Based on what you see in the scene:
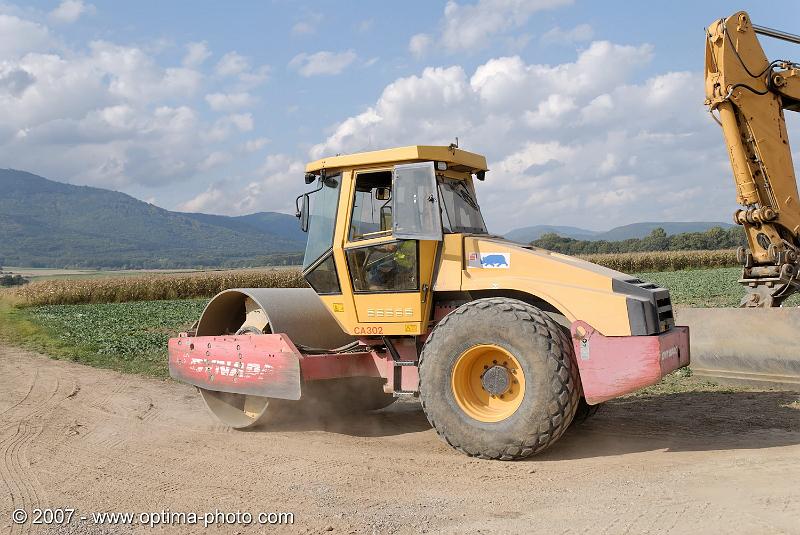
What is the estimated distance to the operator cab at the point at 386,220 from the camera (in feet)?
24.8

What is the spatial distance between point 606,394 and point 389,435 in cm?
279

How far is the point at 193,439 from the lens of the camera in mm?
8242

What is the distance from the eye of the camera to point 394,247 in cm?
761

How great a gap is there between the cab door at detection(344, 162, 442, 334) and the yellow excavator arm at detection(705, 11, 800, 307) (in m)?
4.93

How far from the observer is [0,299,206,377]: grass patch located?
14.6 m

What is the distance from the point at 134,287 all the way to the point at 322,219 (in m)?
32.9

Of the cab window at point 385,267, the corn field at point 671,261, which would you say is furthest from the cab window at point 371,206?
the corn field at point 671,261

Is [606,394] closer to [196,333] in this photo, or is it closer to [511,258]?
[511,258]

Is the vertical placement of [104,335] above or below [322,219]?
below

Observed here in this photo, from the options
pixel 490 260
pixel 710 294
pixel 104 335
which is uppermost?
pixel 490 260

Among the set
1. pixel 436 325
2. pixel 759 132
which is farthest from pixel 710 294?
pixel 436 325

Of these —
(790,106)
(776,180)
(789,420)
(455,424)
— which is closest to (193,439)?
(455,424)

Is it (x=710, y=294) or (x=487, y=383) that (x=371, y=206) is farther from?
(x=710, y=294)

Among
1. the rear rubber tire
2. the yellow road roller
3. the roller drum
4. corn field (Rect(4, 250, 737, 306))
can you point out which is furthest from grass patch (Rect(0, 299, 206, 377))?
corn field (Rect(4, 250, 737, 306))
